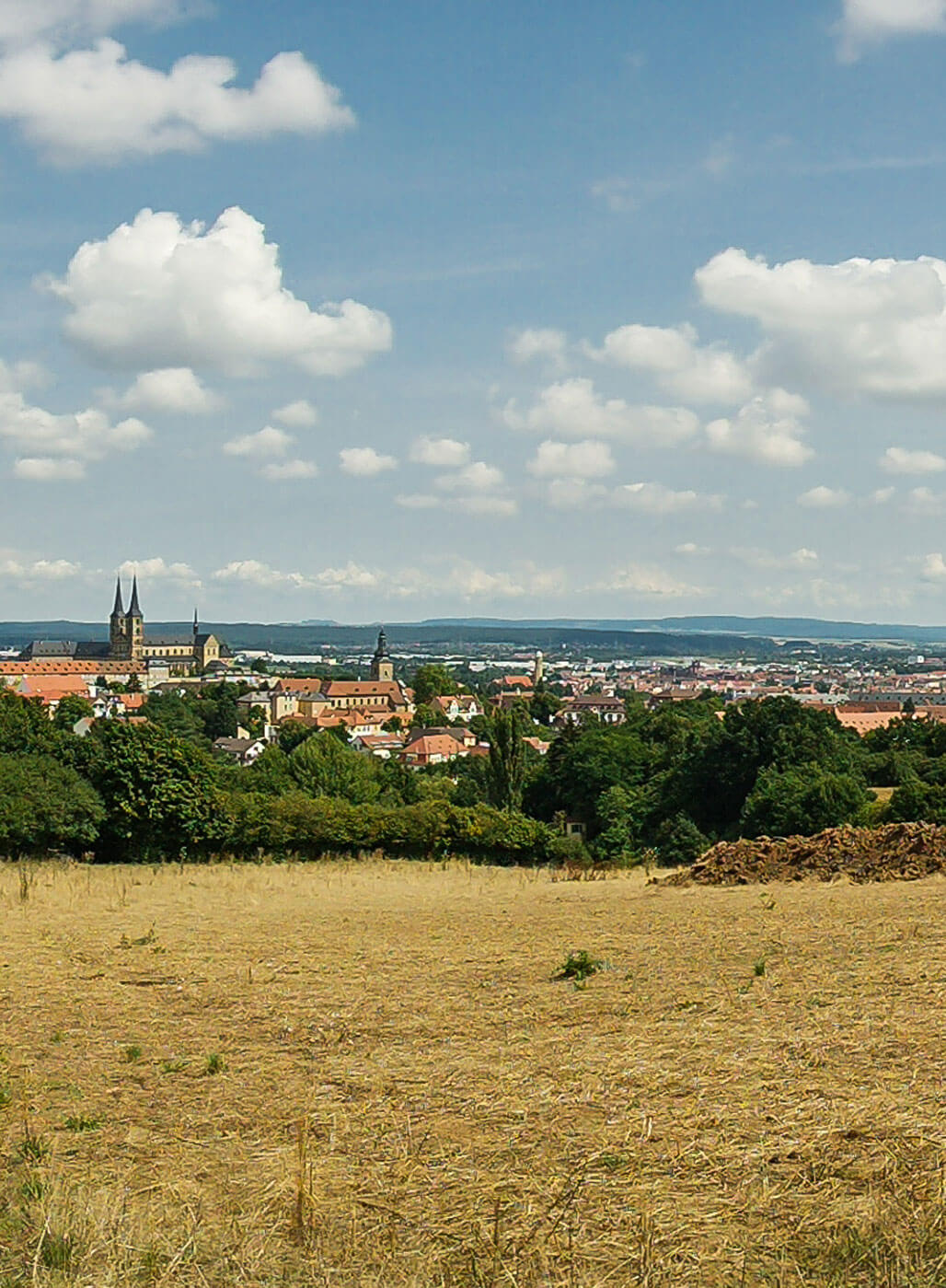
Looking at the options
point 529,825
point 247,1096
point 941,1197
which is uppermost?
point 941,1197

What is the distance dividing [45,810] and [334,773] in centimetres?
2702

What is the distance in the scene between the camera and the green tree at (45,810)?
30.1 m

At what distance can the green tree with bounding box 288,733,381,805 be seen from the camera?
176 ft

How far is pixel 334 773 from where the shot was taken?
5703 centimetres

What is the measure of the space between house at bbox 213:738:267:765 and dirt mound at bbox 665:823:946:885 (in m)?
90.5

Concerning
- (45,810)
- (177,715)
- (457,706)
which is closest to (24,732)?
(45,810)

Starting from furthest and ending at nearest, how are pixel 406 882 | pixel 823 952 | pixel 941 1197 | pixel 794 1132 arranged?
pixel 406 882
pixel 823 952
pixel 794 1132
pixel 941 1197

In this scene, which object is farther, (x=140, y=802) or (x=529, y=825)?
(x=529, y=825)

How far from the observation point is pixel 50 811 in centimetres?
3045

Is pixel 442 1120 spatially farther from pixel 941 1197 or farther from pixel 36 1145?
pixel 941 1197

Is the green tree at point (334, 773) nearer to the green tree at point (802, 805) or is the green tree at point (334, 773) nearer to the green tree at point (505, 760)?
the green tree at point (505, 760)

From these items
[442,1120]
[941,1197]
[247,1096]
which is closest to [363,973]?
[247,1096]

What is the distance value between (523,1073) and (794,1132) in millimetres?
1962

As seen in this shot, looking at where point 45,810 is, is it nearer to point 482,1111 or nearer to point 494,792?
point 482,1111
